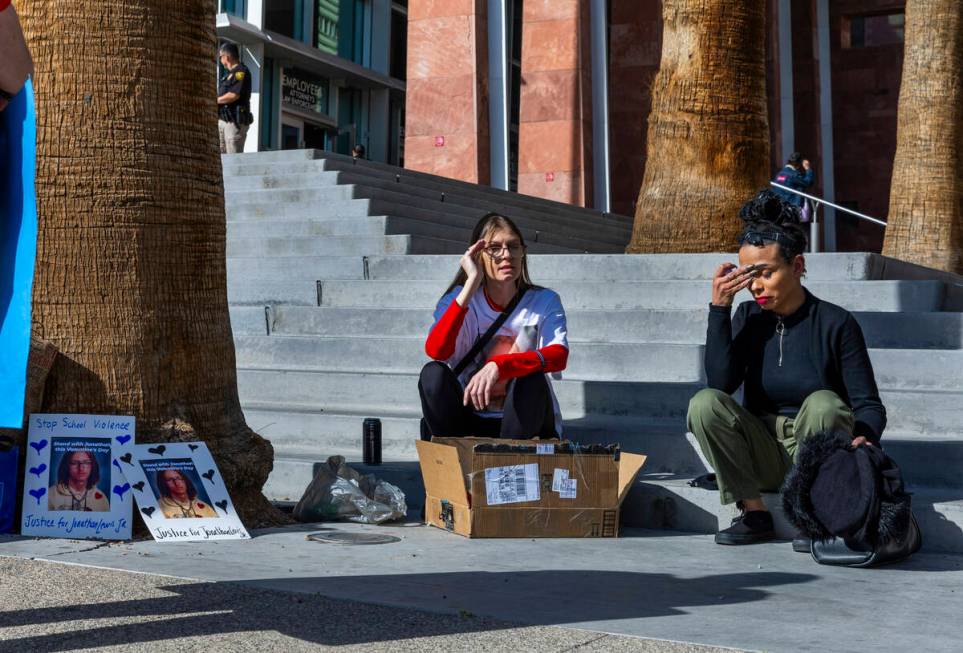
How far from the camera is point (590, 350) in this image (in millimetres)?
8016

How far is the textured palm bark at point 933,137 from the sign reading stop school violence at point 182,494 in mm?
10848

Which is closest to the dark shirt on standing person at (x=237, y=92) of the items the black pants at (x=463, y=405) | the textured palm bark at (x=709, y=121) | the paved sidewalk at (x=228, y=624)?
the textured palm bark at (x=709, y=121)

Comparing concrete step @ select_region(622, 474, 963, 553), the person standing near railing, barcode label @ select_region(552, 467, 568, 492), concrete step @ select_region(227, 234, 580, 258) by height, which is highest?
the person standing near railing

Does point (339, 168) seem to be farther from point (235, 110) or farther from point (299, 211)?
point (235, 110)

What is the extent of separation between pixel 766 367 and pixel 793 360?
13cm

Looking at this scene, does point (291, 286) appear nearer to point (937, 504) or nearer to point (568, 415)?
point (568, 415)

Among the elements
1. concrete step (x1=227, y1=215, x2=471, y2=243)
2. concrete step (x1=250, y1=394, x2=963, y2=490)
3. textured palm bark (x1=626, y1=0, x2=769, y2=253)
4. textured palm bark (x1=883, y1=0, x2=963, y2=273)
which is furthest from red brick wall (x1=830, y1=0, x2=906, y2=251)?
concrete step (x1=250, y1=394, x2=963, y2=490)

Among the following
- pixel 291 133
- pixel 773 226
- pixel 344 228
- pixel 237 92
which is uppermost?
pixel 291 133

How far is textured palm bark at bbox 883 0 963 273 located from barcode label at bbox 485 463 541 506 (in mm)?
10137

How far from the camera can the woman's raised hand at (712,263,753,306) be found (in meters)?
5.57

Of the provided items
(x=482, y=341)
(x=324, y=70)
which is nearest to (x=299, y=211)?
(x=482, y=341)

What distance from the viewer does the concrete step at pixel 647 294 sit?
26.7ft

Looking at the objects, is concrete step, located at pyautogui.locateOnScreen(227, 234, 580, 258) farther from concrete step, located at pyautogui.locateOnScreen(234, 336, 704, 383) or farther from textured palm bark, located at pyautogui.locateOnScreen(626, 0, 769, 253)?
concrete step, located at pyautogui.locateOnScreen(234, 336, 704, 383)

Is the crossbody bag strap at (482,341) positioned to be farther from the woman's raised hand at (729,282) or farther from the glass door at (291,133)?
the glass door at (291,133)
